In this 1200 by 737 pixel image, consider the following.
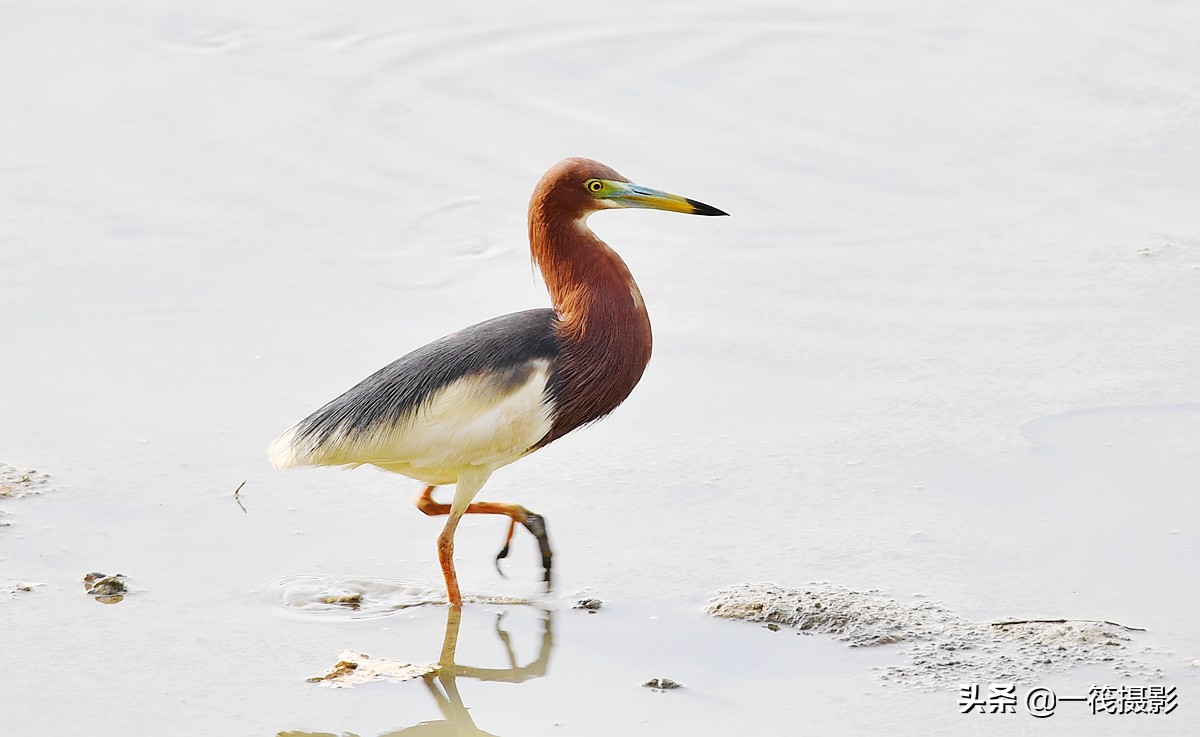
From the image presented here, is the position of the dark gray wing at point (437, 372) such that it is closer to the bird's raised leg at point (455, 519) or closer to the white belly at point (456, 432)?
the white belly at point (456, 432)

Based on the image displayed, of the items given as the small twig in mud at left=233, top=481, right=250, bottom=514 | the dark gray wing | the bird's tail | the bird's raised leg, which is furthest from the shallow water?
the dark gray wing

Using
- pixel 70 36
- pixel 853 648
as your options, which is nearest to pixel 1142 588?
pixel 853 648

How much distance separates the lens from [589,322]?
5.69m

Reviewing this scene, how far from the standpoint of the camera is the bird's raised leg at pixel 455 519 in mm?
5543

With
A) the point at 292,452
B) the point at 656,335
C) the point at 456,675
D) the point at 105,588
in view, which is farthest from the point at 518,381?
the point at 656,335

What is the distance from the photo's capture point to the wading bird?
5.57 meters

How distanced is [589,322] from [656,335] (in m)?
1.77

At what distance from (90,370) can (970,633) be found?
13.2 feet

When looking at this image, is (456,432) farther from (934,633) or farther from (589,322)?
(934,633)

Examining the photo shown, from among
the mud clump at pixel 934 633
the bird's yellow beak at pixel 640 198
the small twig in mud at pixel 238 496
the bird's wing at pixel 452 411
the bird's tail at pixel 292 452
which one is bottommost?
the mud clump at pixel 934 633

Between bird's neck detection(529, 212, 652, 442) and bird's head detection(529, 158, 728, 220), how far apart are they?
50mm

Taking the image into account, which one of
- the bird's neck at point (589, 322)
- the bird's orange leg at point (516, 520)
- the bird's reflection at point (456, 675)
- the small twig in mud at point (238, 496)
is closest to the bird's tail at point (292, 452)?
the small twig in mud at point (238, 496)

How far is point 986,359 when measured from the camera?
708cm

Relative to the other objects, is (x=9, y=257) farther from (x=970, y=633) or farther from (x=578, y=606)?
(x=970, y=633)
